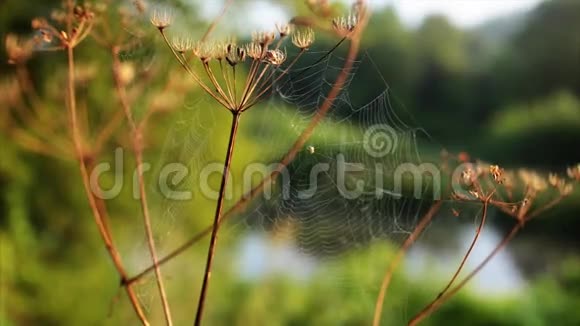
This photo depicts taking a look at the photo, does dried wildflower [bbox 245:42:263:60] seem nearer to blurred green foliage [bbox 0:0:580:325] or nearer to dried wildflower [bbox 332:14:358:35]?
dried wildflower [bbox 332:14:358:35]

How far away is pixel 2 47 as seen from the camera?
1470 mm

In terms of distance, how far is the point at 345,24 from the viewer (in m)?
0.37

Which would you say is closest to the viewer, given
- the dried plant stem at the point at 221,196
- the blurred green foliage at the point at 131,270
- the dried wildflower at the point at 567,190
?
the dried plant stem at the point at 221,196

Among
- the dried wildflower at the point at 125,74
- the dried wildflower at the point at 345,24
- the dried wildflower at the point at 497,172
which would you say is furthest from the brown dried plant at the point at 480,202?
the dried wildflower at the point at 125,74

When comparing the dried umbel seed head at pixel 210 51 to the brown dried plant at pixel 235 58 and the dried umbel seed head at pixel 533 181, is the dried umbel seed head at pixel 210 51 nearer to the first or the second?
the brown dried plant at pixel 235 58

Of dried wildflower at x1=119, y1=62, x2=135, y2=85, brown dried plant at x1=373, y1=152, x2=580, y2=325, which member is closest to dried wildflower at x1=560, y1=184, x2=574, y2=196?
brown dried plant at x1=373, y1=152, x2=580, y2=325

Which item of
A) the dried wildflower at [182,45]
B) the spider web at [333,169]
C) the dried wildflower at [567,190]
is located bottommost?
the dried wildflower at [567,190]

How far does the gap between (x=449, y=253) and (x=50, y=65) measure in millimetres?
3503

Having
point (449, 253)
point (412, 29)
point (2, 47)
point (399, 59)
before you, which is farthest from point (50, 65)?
point (412, 29)

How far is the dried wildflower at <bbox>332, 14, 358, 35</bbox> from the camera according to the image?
364mm

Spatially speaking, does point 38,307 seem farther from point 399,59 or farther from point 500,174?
point 399,59

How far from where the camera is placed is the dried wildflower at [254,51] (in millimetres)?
350

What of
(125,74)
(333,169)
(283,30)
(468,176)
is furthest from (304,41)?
(333,169)

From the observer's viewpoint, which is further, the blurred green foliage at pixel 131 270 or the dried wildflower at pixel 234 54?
the blurred green foliage at pixel 131 270
